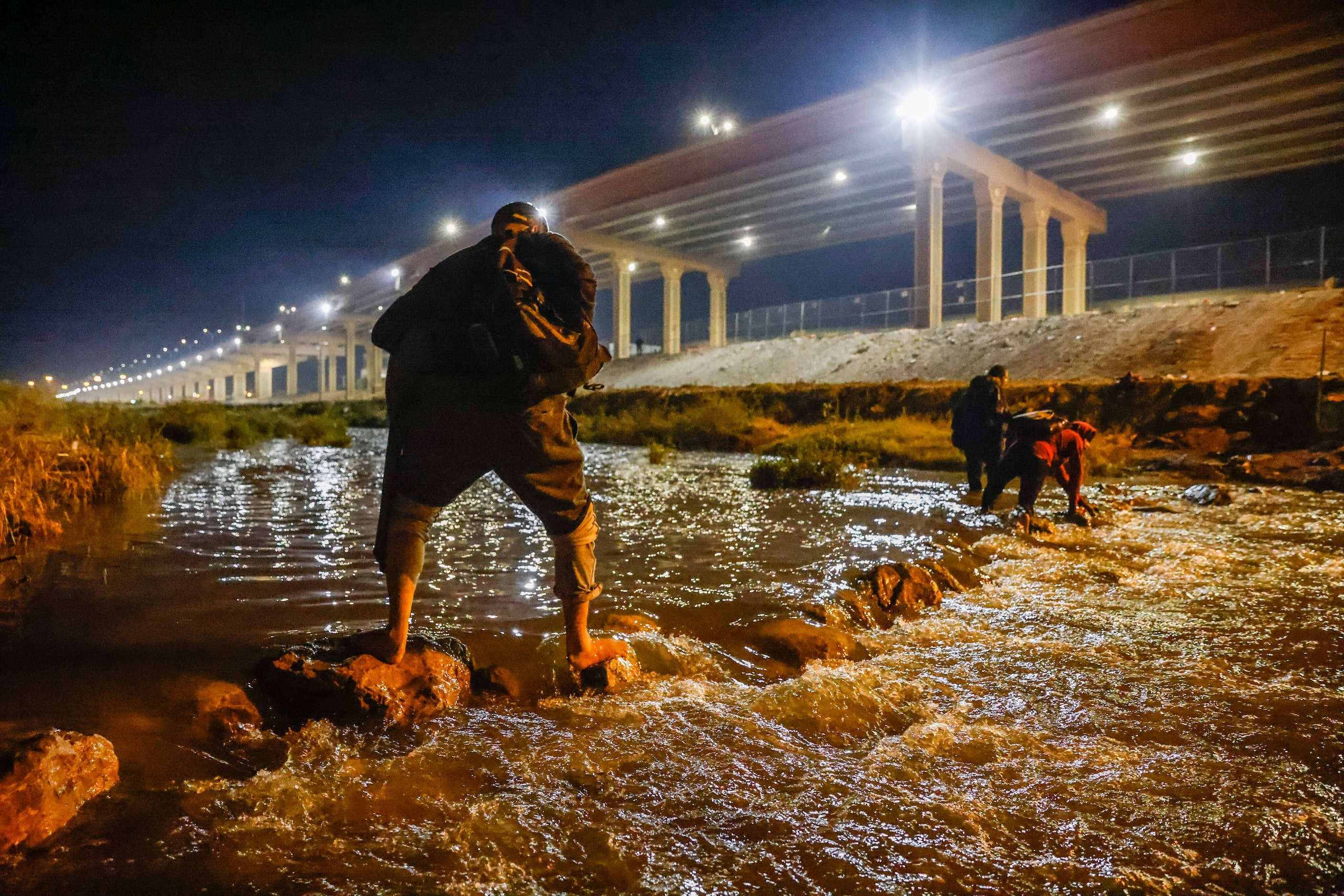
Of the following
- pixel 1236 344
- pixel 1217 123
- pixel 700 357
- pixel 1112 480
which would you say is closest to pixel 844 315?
pixel 700 357

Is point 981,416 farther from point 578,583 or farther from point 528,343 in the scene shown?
point 528,343

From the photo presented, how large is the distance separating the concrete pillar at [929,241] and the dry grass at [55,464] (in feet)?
69.8

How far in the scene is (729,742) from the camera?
97.9 inches

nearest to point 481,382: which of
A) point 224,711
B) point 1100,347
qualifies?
point 224,711

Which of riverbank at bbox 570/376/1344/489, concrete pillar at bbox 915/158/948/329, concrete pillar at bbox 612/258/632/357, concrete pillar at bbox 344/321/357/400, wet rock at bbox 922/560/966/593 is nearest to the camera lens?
wet rock at bbox 922/560/966/593

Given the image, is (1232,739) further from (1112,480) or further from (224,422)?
(224,422)

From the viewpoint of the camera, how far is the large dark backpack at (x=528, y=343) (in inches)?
96.3

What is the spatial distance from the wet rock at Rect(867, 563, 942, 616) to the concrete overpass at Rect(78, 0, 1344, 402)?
1912cm

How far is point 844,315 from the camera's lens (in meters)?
31.1

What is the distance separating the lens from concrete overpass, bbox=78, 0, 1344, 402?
1808 centimetres

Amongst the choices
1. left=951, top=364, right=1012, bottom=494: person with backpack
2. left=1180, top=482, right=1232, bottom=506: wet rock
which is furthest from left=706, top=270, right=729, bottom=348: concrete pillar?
left=1180, top=482, right=1232, bottom=506: wet rock

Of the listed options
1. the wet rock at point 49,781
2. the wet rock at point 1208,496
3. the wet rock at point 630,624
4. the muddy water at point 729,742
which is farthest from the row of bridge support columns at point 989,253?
the wet rock at point 49,781

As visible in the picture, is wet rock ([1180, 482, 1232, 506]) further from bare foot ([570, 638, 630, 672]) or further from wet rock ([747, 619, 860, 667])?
bare foot ([570, 638, 630, 672])

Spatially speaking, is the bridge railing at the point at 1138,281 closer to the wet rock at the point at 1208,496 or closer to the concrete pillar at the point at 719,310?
the concrete pillar at the point at 719,310
